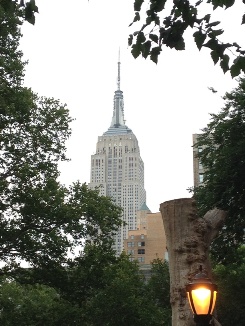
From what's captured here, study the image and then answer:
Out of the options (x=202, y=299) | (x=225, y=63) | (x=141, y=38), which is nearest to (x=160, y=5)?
(x=141, y=38)

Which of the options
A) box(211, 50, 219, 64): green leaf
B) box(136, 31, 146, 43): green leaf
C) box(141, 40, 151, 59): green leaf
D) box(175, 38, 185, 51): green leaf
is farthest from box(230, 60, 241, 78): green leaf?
box(136, 31, 146, 43): green leaf

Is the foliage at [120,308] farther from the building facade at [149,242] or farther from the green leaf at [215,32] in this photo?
the building facade at [149,242]

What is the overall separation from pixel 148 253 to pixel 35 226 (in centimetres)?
12354

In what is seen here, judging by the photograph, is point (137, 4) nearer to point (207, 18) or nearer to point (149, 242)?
point (207, 18)

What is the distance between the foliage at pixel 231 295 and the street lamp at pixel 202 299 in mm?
31582

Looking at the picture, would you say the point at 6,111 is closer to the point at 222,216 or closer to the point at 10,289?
the point at 222,216

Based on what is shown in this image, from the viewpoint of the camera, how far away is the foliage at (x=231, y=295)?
124ft

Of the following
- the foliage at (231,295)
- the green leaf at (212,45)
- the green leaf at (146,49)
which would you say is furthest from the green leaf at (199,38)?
the foliage at (231,295)

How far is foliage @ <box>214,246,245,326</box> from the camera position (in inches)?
1483

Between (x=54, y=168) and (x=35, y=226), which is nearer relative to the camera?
(x=35, y=226)

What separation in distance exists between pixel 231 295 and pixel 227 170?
22.4 meters

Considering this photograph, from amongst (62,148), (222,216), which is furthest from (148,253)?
(222,216)

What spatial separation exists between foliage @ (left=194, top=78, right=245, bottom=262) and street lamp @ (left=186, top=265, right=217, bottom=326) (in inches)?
459

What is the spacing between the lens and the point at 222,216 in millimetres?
8391
